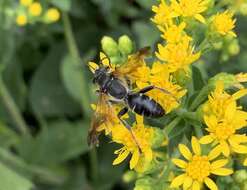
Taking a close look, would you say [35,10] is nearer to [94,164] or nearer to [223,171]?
[94,164]

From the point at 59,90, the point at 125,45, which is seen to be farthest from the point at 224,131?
the point at 59,90

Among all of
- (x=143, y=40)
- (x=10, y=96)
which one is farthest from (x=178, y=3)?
(x=10, y=96)

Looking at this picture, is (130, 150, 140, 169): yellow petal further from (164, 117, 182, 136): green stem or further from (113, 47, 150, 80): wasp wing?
(113, 47, 150, 80): wasp wing

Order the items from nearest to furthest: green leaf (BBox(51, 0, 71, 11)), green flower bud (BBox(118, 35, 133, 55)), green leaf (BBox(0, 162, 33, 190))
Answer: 1. green flower bud (BBox(118, 35, 133, 55))
2. green leaf (BBox(51, 0, 71, 11))
3. green leaf (BBox(0, 162, 33, 190))

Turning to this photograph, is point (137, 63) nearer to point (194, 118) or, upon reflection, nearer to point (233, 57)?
point (194, 118)

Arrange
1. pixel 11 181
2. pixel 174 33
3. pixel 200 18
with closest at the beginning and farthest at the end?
pixel 174 33, pixel 200 18, pixel 11 181

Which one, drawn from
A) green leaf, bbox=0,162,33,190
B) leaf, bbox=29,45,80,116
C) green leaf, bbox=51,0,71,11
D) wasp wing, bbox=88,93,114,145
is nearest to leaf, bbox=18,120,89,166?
leaf, bbox=29,45,80,116
